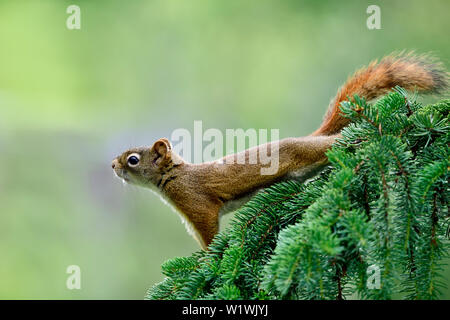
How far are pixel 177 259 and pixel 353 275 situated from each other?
527 mm

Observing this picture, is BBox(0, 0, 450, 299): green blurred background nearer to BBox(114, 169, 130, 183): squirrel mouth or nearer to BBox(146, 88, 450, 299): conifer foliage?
BBox(114, 169, 130, 183): squirrel mouth

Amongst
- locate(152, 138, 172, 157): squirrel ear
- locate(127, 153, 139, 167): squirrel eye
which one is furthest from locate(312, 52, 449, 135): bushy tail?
locate(127, 153, 139, 167): squirrel eye

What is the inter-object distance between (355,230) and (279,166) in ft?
2.96

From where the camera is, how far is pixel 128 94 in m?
3.71

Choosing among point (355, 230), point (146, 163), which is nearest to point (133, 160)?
point (146, 163)

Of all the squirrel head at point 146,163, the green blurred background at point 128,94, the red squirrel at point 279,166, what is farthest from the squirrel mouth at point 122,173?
the green blurred background at point 128,94

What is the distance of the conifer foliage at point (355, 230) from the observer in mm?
853

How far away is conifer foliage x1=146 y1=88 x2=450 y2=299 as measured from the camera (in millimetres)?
853

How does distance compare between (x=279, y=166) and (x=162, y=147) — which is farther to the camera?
(x=162, y=147)

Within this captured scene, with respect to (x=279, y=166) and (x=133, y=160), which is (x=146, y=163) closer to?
(x=133, y=160)

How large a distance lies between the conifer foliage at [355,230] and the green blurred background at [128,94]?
220 centimetres
